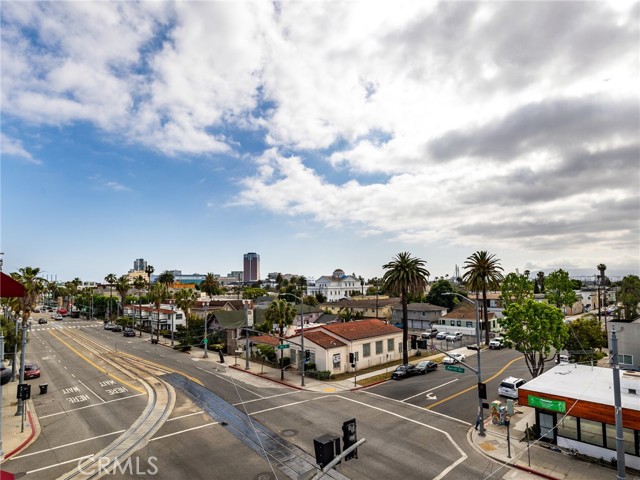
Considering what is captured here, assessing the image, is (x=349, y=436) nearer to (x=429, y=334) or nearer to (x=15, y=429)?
(x=15, y=429)

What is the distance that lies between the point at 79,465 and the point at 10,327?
1029 inches

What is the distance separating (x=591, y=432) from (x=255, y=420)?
71.7 ft

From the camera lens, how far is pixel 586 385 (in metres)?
24.0

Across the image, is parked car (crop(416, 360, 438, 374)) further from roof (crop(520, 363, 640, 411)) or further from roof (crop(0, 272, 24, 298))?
roof (crop(0, 272, 24, 298))

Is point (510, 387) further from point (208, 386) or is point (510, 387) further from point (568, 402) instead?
point (208, 386)

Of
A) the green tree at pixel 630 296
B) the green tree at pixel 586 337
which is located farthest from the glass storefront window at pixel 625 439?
the green tree at pixel 630 296

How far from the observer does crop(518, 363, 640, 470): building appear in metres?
20.0

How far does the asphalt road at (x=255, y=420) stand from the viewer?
789 inches

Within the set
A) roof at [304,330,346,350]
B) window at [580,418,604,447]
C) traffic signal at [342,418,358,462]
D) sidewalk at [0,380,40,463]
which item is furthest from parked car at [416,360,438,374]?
sidewalk at [0,380,40,463]

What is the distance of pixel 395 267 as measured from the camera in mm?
46188

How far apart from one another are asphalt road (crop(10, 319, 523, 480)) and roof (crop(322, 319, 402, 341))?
827 cm

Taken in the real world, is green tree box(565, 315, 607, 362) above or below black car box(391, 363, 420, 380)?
above

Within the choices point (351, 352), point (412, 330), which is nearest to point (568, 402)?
point (351, 352)

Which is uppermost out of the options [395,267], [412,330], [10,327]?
[395,267]
